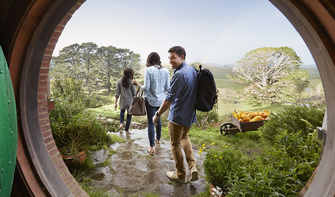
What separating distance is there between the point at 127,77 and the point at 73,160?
255 centimetres

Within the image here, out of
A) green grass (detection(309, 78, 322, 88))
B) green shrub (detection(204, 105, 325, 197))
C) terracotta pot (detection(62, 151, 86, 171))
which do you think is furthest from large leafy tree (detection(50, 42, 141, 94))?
green shrub (detection(204, 105, 325, 197))

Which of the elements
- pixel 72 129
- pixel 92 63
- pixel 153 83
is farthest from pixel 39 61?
pixel 92 63

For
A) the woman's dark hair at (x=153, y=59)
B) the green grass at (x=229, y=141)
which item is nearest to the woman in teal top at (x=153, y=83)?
the woman's dark hair at (x=153, y=59)

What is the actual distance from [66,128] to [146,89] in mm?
1657

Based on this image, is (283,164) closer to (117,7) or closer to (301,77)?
(301,77)

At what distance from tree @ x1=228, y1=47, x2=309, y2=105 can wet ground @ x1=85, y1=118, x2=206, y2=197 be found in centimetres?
837

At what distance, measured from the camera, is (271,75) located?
36.0ft

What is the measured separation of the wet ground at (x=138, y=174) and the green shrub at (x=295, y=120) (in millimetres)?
1492

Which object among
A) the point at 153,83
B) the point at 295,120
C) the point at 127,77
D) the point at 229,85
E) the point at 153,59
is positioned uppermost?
the point at 153,59

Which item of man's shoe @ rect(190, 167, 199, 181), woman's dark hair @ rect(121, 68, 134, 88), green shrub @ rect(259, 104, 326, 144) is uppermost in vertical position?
woman's dark hair @ rect(121, 68, 134, 88)

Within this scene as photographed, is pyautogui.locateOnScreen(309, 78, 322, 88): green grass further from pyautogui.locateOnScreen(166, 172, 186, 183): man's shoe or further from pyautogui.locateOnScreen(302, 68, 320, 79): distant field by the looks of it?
pyautogui.locateOnScreen(166, 172, 186, 183): man's shoe

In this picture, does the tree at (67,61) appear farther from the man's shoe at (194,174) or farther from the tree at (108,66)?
the man's shoe at (194,174)

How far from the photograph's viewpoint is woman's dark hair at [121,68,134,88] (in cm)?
494

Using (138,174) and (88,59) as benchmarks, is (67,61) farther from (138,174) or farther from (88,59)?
(138,174)
